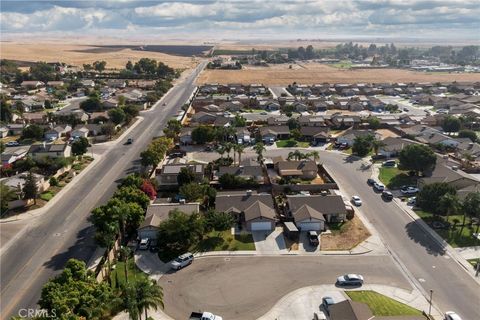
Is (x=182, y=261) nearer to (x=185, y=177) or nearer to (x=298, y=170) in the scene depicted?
(x=185, y=177)

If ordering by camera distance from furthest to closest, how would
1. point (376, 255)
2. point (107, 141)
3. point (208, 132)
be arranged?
point (107, 141) → point (208, 132) → point (376, 255)

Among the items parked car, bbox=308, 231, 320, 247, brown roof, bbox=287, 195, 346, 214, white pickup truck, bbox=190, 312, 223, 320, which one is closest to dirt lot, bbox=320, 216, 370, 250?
parked car, bbox=308, 231, 320, 247

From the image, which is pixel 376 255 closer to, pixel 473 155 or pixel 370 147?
pixel 370 147

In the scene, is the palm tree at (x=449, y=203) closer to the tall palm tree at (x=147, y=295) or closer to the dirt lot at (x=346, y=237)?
the dirt lot at (x=346, y=237)

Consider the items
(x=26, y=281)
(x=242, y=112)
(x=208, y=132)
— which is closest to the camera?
(x=26, y=281)

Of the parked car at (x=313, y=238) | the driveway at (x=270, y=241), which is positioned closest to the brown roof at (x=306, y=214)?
the parked car at (x=313, y=238)

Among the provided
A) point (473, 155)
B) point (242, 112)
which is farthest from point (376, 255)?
point (242, 112)

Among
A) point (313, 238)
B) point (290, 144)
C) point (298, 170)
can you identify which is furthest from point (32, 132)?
point (313, 238)

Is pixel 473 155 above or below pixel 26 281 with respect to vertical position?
above
